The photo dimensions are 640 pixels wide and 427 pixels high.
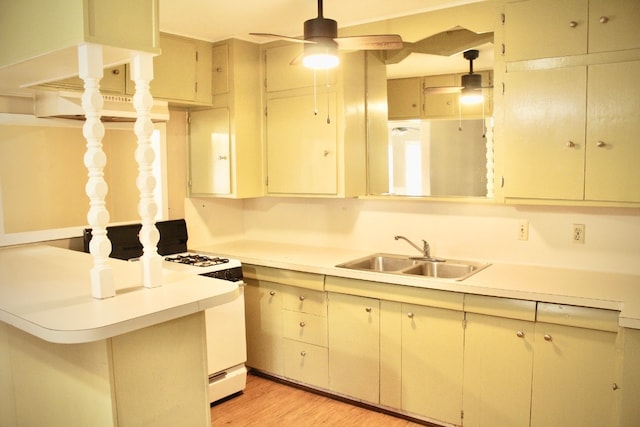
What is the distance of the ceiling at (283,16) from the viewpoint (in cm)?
304

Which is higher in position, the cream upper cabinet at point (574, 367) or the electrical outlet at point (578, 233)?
the electrical outlet at point (578, 233)

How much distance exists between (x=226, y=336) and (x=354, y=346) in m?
0.82

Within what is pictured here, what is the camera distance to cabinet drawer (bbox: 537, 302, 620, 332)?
238 cm

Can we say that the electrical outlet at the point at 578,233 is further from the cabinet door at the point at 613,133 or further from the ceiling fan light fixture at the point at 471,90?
the ceiling fan light fixture at the point at 471,90

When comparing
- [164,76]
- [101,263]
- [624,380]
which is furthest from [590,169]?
[164,76]

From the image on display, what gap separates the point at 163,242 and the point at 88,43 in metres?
2.11

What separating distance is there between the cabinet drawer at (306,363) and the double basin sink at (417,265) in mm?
615

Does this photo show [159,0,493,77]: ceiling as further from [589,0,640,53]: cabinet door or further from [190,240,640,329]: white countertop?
[190,240,640,329]: white countertop

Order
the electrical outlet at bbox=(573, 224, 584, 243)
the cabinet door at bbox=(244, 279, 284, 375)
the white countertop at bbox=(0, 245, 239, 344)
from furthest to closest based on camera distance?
the cabinet door at bbox=(244, 279, 284, 375), the electrical outlet at bbox=(573, 224, 584, 243), the white countertop at bbox=(0, 245, 239, 344)

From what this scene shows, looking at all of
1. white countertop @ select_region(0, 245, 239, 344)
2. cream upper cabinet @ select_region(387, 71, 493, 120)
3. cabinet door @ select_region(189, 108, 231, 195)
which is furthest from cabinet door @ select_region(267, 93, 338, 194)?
white countertop @ select_region(0, 245, 239, 344)

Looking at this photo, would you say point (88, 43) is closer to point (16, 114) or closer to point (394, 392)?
point (16, 114)

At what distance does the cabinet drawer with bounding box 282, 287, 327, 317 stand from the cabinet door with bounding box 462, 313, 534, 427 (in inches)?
37.8

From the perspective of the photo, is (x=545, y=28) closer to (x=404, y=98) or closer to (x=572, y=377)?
(x=404, y=98)

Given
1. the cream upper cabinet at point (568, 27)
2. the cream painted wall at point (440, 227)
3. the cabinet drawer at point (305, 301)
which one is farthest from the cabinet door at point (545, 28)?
the cabinet drawer at point (305, 301)
